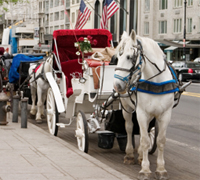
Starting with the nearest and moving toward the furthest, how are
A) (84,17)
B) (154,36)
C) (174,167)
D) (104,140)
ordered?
1. (174,167)
2. (104,140)
3. (84,17)
4. (154,36)

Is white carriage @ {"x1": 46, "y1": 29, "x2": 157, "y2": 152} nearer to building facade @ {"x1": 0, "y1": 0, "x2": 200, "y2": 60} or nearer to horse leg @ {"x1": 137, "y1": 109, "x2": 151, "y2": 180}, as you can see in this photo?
horse leg @ {"x1": 137, "y1": 109, "x2": 151, "y2": 180}

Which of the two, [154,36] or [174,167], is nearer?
[174,167]

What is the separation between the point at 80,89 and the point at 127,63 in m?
3.14

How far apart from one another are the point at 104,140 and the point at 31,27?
5312 cm

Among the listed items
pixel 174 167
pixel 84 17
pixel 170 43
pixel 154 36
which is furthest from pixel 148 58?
pixel 154 36

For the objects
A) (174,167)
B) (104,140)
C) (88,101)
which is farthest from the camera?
(88,101)

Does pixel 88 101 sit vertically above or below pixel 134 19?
below

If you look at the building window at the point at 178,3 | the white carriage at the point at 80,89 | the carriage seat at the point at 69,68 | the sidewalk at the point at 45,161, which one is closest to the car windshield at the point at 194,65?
the white carriage at the point at 80,89

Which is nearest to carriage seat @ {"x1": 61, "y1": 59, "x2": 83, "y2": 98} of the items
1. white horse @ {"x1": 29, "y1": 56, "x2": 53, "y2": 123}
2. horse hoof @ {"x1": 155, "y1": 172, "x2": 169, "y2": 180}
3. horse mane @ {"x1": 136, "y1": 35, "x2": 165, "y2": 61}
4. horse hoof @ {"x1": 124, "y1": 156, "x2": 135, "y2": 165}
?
white horse @ {"x1": 29, "y1": 56, "x2": 53, "y2": 123}

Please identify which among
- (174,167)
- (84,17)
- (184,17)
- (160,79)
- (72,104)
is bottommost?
(174,167)

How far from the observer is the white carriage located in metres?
9.51

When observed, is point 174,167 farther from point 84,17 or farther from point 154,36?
point 154,36

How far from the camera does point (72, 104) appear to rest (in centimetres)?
1067

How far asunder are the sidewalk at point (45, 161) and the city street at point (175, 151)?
58cm
